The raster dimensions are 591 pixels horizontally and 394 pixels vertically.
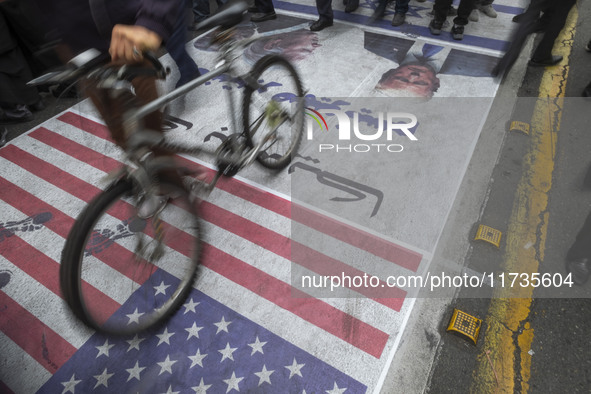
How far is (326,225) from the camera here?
110 inches

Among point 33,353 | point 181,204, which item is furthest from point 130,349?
point 181,204

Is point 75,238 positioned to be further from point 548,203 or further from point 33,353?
point 548,203

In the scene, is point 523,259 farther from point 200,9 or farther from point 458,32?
point 200,9

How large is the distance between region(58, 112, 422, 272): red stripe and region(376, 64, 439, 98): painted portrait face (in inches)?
80.7

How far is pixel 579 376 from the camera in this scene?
199 centimetres

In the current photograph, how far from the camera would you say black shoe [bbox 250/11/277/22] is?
18.1 ft

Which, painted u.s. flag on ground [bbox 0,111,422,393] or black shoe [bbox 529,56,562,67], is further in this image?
black shoe [bbox 529,56,562,67]

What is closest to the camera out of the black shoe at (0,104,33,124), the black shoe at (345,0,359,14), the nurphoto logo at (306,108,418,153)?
the nurphoto logo at (306,108,418,153)

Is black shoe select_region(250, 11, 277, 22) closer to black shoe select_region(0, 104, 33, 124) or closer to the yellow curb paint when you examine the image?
black shoe select_region(0, 104, 33, 124)

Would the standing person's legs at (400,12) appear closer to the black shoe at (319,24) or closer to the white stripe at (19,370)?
the black shoe at (319,24)

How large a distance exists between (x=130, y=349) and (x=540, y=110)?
4.31 meters

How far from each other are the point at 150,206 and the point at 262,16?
4.53 metres

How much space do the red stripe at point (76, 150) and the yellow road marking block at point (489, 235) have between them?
3.04 m

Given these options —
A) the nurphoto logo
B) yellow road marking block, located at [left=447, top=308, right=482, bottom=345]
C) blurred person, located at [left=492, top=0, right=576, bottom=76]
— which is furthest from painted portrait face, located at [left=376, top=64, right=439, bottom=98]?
yellow road marking block, located at [left=447, top=308, right=482, bottom=345]
